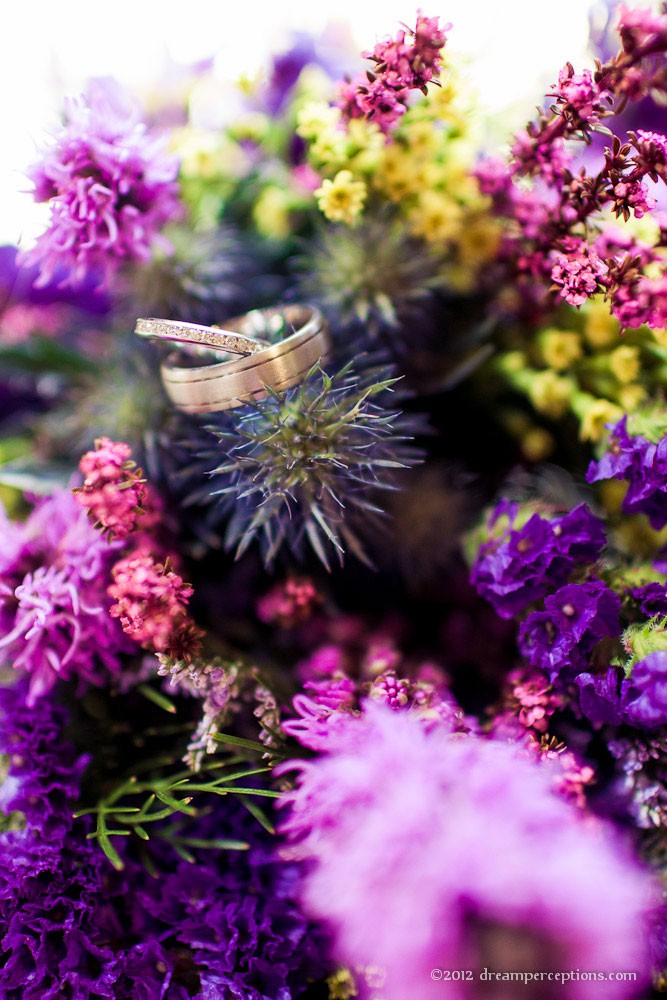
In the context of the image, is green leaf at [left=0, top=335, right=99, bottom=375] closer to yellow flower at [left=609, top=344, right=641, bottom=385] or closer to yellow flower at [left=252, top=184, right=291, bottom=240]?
yellow flower at [left=252, top=184, right=291, bottom=240]

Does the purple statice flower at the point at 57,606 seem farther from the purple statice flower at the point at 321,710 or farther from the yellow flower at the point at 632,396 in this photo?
the yellow flower at the point at 632,396

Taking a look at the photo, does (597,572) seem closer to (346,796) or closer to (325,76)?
(346,796)

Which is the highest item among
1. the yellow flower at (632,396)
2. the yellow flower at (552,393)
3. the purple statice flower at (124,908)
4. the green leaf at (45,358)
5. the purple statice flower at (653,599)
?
the yellow flower at (632,396)

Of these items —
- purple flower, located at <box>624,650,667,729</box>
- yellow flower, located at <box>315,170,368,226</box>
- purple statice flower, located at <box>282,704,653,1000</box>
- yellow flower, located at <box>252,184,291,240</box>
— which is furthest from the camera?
yellow flower, located at <box>252,184,291,240</box>

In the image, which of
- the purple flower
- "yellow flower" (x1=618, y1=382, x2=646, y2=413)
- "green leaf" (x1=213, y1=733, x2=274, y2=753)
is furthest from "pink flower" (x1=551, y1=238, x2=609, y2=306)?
"green leaf" (x1=213, y1=733, x2=274, y2=753)

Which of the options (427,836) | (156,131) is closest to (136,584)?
(427,836)

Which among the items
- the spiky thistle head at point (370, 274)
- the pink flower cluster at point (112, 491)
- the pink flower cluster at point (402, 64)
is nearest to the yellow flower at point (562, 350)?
the spiky thistle head at point (370, 274)
